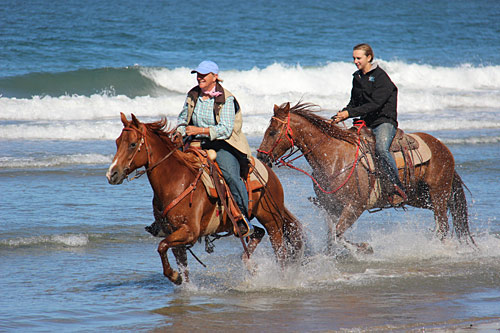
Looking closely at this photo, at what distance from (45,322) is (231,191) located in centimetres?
206

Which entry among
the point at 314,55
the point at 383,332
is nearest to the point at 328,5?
the point at 314,55

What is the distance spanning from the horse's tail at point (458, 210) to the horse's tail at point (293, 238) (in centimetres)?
253

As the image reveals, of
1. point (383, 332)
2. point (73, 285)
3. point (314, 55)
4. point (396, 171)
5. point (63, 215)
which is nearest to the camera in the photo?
point (383, 332)

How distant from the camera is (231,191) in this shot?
6.52m

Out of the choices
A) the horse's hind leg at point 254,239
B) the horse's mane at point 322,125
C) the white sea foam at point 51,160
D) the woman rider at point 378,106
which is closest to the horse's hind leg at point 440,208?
the woman rider at point 378,106

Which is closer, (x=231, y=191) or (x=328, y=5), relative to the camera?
(x=231, y=191)

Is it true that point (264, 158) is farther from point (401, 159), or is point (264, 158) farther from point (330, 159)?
point (401, 159)

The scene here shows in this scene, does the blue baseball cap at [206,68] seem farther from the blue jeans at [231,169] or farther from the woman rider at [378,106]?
the woman rider at [378,106]

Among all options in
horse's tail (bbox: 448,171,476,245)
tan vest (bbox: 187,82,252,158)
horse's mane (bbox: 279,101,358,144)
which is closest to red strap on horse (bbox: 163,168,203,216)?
tan vest (bbox: 187,82,252,158)

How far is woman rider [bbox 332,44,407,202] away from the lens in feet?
26.4

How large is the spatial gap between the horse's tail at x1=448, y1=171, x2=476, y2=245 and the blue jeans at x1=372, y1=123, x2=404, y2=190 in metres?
Result: 1.14

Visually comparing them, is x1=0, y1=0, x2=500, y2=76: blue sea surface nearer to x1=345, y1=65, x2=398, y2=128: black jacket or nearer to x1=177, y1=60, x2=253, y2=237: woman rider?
x1=345, y1=65, x2=398, y2=128: black jacket

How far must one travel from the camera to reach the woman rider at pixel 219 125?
20.1 ft

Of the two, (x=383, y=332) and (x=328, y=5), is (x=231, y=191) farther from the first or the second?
(x=328, y=5)
